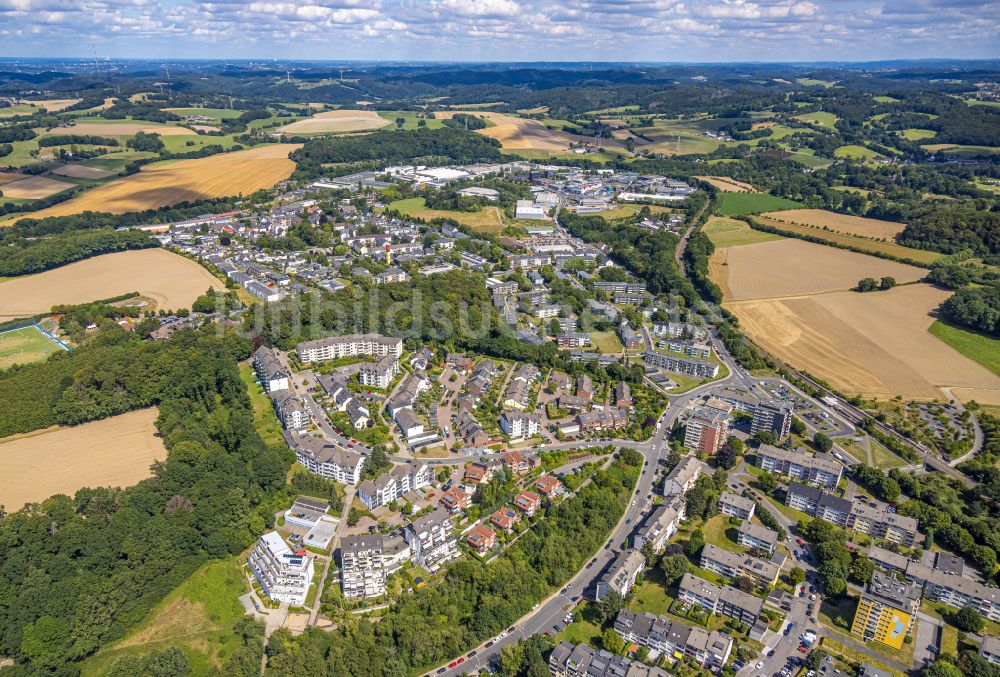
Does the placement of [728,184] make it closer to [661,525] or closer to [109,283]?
[661,525]

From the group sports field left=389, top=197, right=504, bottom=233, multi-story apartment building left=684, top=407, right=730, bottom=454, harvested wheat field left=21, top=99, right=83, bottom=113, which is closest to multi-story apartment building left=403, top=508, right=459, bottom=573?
multi-story apartment building left=684, top=407, right=730, bottom=454

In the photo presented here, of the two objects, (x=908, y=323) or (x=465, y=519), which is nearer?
(x=465, y=519)

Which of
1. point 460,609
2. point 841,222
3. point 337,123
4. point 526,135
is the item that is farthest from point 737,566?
point 337,123

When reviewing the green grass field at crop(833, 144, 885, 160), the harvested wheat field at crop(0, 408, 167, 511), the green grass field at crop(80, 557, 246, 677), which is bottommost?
the green grass field at crop(80, 557, 246, 677)

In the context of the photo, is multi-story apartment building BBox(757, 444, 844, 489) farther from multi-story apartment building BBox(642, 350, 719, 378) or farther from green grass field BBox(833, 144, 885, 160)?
green grass field BBox(833, 144, 885, 160)

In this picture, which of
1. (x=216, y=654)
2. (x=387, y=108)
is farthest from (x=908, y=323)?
(x=387, y=108)

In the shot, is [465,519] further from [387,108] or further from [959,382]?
[387,108]
